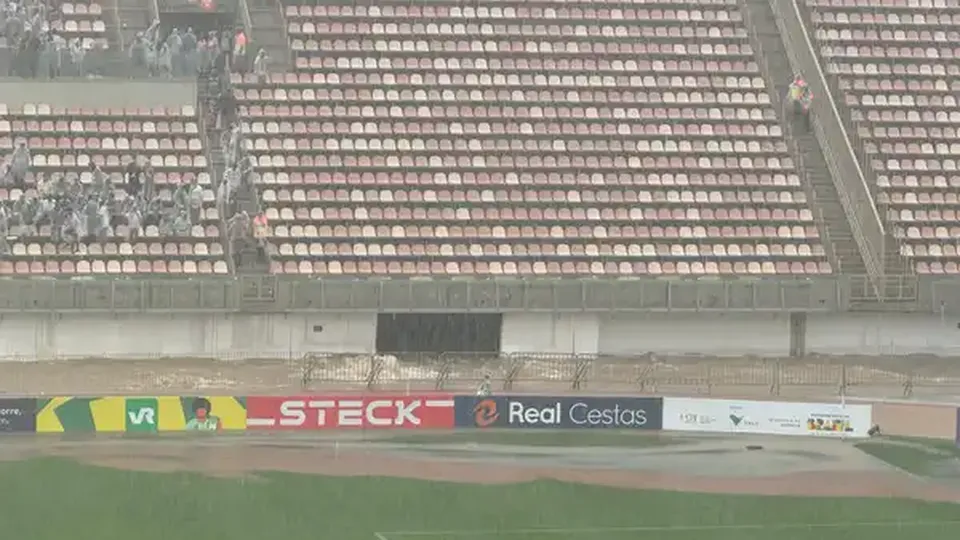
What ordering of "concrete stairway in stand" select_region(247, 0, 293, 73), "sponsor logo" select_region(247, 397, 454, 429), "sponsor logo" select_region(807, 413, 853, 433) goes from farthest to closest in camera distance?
"concrete stairway in stand" select_region(247, 0, 293, 73) < "sponsor logo" select_region(807, 413, 853, 433) < "sponsor logo" select_region(247, 397, 454, 429)

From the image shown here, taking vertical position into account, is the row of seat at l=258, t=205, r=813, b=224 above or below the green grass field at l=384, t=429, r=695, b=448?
above

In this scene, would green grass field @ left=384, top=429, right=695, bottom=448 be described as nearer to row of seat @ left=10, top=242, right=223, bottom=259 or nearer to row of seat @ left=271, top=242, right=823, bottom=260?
row of seat @ left=271, top=242, right=823, bottom=260

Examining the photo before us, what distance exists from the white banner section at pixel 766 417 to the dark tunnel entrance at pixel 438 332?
22.6 feet

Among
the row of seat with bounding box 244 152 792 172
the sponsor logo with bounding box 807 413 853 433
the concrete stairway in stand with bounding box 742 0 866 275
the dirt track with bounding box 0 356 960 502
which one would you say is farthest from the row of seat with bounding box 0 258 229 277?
the concrete stairway in stand with bounding box 742 0 866 275

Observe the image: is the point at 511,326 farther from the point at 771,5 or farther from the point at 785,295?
the point at 771,5

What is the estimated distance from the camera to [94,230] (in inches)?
1708

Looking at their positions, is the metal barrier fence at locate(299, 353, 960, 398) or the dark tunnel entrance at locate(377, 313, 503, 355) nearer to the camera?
the metal barrier fence at locate(299, 353, 960, 398)

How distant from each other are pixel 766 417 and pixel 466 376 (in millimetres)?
7225

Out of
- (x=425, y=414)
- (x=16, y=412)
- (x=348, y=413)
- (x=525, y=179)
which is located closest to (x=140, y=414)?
(x=16, y=412)

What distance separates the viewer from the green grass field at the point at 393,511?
30.8 metres

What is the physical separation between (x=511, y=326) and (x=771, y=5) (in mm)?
16544

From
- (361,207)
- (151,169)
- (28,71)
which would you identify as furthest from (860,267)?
(28,71)

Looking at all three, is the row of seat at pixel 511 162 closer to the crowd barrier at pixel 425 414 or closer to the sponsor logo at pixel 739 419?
the crowd barrier at pixel 425 414

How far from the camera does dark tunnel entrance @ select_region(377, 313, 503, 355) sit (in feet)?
145
